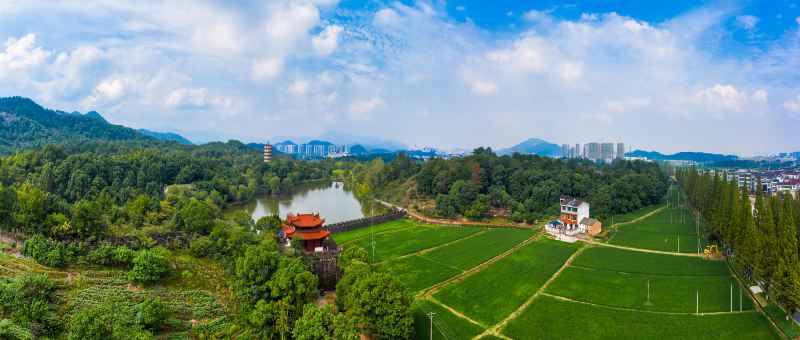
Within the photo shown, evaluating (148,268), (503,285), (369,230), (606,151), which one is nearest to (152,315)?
(148,268)

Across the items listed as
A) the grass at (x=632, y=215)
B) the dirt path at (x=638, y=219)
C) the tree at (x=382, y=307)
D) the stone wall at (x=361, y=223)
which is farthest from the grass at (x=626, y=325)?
the grass at (x=632, y=215)

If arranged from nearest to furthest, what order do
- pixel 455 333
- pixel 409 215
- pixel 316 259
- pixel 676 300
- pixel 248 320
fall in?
pixel 248 320, pixel 455 333, pixel 676 300, pixel 316 259, pixel 409 215

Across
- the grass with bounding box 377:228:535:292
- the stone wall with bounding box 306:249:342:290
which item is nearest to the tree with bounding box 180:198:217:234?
the stone wall with bounding box 306:249:342:290

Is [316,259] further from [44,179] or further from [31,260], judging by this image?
[44,179]

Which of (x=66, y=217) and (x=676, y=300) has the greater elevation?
(x=66, y=217)

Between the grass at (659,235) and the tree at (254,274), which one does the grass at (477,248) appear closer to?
the grass at (659,235)

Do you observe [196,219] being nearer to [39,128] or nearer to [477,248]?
[477,248]

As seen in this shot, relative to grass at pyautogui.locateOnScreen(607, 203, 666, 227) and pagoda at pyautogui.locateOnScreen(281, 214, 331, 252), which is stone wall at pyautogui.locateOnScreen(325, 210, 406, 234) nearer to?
pagoda at pyautogui.locateOnScreen(281, 214, 331, 252)

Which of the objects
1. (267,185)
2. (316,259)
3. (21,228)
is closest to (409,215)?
(316,259)
